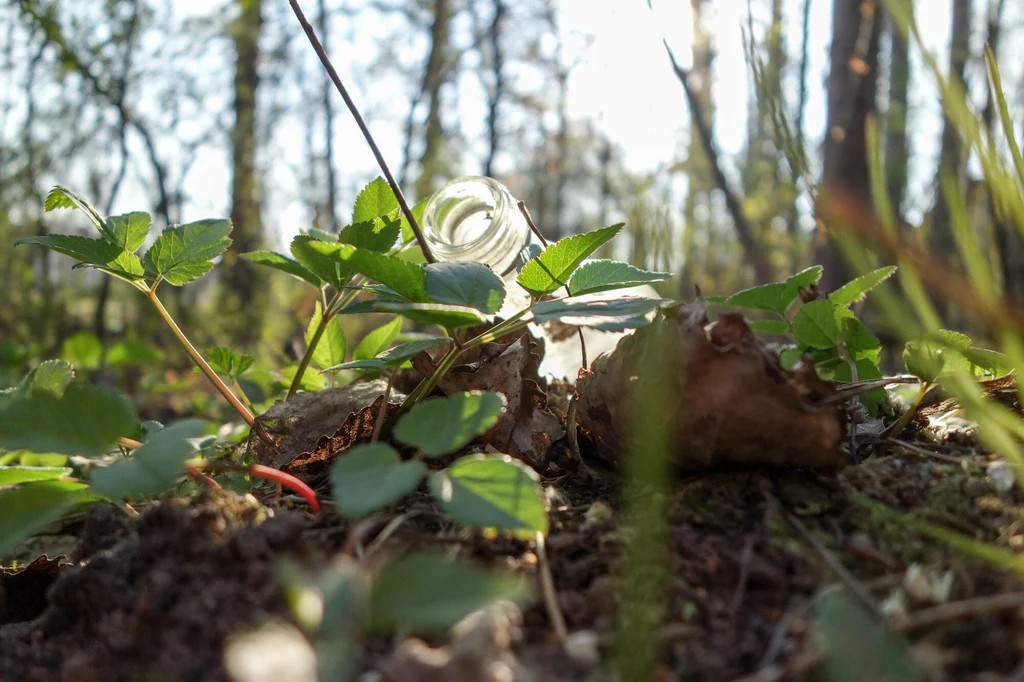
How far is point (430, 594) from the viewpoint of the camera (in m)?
0.40

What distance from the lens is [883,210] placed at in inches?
22.3

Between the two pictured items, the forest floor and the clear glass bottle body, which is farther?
the clear glass bottle body

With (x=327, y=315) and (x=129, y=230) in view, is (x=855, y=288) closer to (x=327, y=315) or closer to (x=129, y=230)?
(x=327, y=315)

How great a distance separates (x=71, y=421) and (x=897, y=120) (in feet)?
23.8

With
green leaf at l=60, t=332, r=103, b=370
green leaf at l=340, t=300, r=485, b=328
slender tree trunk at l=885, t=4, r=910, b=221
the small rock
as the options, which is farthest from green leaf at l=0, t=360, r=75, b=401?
slender tree trunk at l=885, t=4, r=910, b=221

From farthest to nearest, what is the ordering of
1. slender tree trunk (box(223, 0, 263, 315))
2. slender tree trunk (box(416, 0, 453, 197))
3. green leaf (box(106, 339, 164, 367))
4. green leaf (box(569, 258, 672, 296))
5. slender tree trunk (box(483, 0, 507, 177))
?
slender tree trunk (box(483, 0, 507, 177)) → slender tree trunk (box(223, 0, 263, 315)) → slender tree trunk (box(416, 0, 453, 197)) → green leaf (box(106, 339, 164, 367)) → green leaf (box(569, 258, 672, 296))

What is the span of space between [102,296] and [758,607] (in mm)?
3914

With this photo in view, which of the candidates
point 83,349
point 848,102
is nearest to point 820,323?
point 83,349

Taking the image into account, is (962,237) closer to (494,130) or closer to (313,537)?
(313,537)

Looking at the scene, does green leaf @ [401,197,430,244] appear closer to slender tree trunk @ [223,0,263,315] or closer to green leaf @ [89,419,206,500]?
green leaf @ [89,419,206,500]

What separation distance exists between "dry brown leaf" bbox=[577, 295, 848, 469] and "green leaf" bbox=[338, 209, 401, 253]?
13.7 inches

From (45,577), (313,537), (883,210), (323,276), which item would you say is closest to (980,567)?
(883,210)

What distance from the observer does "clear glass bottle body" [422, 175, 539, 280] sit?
109 cm

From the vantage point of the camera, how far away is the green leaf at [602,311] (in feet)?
2.01
